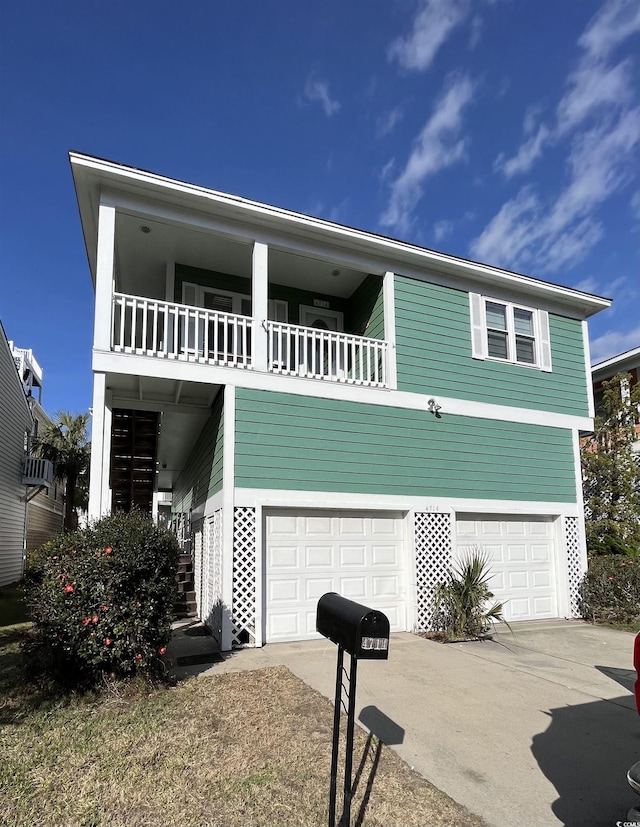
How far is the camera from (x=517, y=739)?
427cm

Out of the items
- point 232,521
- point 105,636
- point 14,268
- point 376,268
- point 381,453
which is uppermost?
point 14,268

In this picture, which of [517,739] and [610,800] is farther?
[517,739]

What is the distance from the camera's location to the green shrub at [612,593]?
9898 millimetres

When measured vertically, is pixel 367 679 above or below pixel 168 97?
below

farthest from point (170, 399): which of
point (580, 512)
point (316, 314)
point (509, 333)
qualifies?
point (580, 512)

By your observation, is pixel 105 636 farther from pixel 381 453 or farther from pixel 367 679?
pixel 381 453

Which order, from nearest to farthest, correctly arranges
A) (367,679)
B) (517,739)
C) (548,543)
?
(517,739)
(367,679)
(548,543)

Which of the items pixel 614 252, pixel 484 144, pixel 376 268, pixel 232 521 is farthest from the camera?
pixel 614 252

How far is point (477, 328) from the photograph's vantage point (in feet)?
33.8

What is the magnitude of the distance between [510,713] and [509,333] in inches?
299

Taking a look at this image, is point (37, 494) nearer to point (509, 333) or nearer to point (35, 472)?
point (35, 472)

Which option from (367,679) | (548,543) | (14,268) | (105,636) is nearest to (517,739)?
(367,679)

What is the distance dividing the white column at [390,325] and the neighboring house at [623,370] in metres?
9.03

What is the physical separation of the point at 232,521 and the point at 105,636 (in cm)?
273
